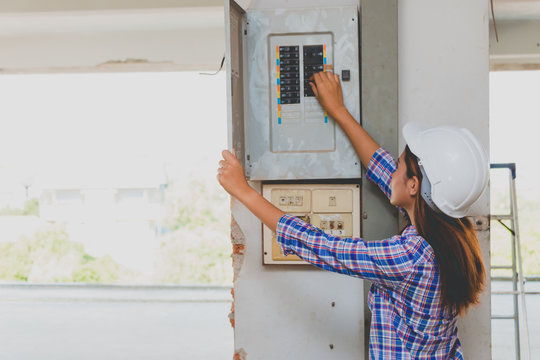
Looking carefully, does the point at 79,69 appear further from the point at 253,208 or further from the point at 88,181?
the point at 88,181

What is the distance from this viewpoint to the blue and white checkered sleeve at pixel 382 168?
166cm

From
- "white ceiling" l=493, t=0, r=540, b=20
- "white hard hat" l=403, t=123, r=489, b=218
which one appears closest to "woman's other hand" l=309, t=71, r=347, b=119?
"white hard hat" l=403, t=123, r=489, b=218

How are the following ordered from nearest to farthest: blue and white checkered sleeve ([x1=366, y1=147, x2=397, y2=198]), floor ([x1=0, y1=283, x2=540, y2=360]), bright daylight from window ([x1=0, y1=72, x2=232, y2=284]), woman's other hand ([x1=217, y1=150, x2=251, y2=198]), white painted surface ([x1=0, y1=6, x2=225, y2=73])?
woman's other hand ([x1=217, y1=150, x2=251, y2=198]) → blue and white checkered sleeve ([x1=366, y1=147, x2=397, y2=198]) → floor ([x1=0, y1=283, x2=540, y2=360]) → white painted surface ([x1=0, y1=6, x2=225, y2=73]) → bright daylight from window ([x1=0, y1=72, x2=232, y2=284])

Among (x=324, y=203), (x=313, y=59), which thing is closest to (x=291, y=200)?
(x=324, y=203)

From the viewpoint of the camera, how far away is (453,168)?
4.44ft

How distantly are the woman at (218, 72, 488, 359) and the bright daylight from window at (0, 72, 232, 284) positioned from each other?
31.4 ft

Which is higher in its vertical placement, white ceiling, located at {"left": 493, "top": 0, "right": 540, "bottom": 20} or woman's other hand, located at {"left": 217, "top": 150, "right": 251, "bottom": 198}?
white ceiling, located at {"left": 493, "top": 0, "right": 540, "bottom": 20}

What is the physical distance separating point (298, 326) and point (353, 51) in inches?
37.2

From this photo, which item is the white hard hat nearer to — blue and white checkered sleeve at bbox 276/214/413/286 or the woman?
the woman

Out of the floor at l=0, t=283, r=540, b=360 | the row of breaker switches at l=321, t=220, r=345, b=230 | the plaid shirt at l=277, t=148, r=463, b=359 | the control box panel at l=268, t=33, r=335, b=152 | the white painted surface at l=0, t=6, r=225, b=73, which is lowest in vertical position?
the floor at l=0, t=283, r=540, b=360

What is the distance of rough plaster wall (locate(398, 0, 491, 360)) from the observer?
5.79ft

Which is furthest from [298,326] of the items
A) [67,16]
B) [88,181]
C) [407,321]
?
[88,181]

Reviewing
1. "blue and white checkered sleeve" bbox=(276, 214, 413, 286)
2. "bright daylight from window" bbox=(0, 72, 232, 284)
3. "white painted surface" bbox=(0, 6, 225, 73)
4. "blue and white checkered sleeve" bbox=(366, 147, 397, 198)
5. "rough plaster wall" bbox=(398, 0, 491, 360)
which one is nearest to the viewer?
"blue and white checkered sleeve" bbox=(276, 214, 413, 286)

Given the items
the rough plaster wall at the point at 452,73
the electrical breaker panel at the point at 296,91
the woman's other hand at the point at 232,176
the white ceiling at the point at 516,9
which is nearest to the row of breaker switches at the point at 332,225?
the electrical breaker panel at the point at 296,91
